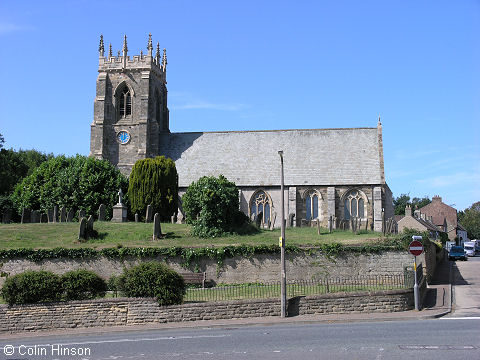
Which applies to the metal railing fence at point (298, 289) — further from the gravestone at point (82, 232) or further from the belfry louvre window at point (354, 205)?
the belfry louvre window at point (354, 205)

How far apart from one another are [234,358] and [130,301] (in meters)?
7.97

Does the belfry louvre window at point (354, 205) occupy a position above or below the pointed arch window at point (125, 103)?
below

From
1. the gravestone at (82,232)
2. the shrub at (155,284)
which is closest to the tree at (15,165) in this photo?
the gravestone at (82,232)

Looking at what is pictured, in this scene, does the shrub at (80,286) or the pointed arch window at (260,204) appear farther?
the pointed arch window at (260,204)

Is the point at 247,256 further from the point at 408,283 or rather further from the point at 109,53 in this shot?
the point at 109,53

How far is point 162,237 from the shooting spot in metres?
32.8

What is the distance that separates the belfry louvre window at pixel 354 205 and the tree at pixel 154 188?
14.5 meters

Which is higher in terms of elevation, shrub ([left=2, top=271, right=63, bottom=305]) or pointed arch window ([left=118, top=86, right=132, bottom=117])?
pointed arch window ([left=118, top=86, right=132, bottom=117])

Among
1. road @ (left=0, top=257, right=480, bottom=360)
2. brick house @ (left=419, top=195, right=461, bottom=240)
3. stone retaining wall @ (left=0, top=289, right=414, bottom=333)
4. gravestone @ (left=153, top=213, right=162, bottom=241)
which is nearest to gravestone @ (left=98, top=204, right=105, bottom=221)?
gravestone @ (left=153, top=213, right=162, bottom=241)

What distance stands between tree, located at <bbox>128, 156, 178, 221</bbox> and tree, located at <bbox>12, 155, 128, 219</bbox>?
169 cm

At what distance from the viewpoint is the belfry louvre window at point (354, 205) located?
48.0 m

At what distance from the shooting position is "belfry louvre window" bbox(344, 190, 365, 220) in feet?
157

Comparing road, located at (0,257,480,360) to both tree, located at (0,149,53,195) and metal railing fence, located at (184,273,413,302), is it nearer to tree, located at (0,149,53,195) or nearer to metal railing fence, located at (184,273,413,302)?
metal railing fence, located at (184,273,413,302)

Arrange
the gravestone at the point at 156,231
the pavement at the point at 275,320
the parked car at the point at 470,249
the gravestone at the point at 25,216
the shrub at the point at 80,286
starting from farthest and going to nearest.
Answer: the parked car at the point at 470,249 → the gravestone at the point at 25,216 → the gravestone at the point at 156,231 → the shrub at the point at 80,286 → the pavement at the point at 275,320
